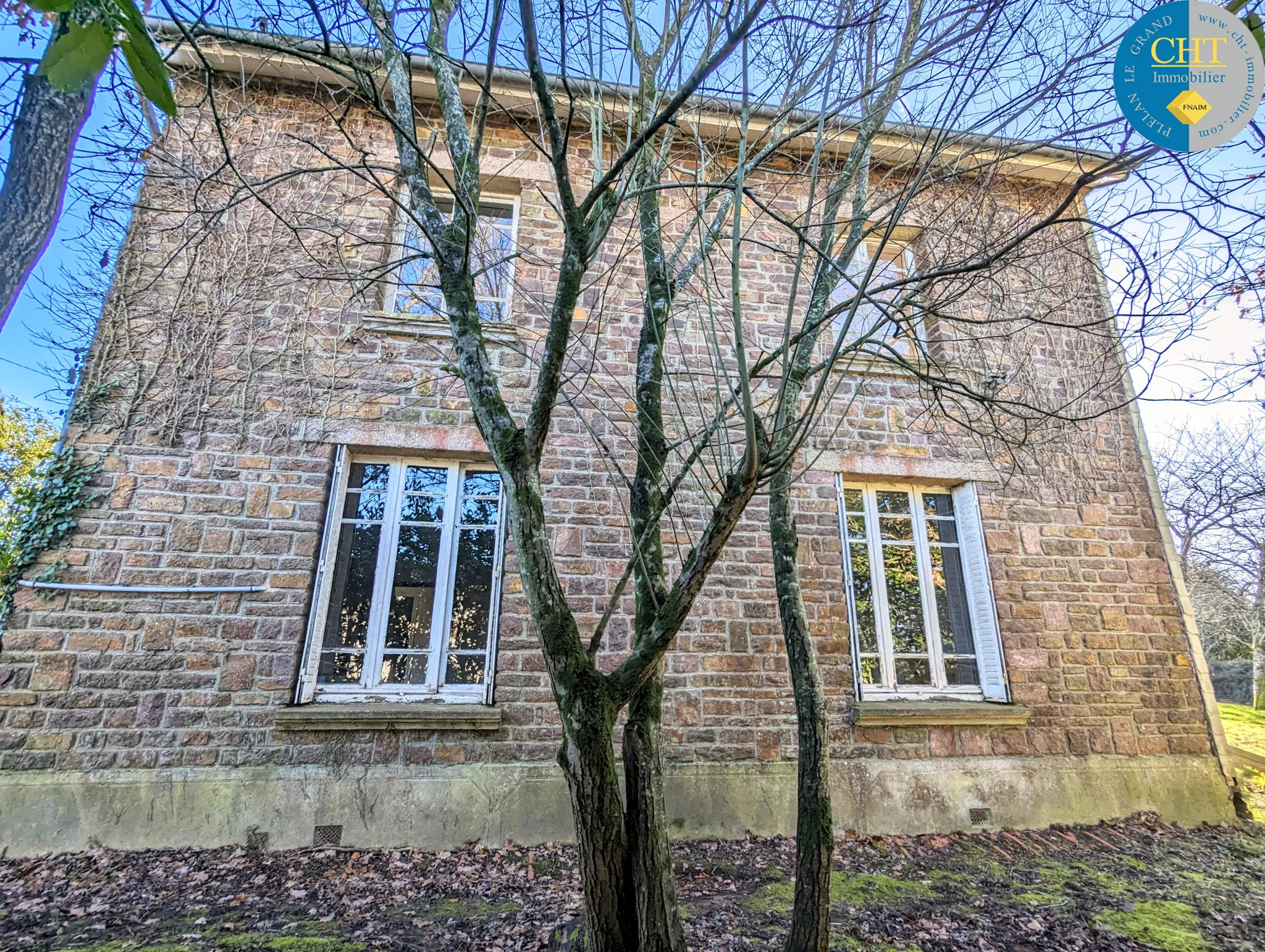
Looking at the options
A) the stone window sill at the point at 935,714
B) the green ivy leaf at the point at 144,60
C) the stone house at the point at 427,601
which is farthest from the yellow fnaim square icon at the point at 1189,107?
the stone window sill at the point at 935,714

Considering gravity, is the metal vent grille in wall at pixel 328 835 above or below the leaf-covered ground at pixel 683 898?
above

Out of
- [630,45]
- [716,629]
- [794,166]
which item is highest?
[794,166]

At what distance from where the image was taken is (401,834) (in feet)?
12.2

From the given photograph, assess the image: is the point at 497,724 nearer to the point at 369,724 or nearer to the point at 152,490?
the point at 369,724

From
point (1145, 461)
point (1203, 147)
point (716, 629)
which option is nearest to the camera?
point (1203, 147)

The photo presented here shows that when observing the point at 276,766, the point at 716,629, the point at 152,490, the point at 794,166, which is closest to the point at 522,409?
the point at 716,629

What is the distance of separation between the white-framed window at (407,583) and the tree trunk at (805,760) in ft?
7.33

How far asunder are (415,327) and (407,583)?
2001 mm

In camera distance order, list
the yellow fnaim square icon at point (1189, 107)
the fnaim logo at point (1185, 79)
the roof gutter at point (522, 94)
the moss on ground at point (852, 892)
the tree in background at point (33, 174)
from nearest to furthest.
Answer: the tree in background at point (33, 174) → the fnaim logo at point (1185, 79) → the yellow fnaim square icon at point (1189, 107) → the moss on ground at point (852, 892) → the roof gutter at point (522, 94)

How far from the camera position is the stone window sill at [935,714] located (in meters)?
4.27

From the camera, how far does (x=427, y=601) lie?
4.22 meters

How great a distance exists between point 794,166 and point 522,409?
134 inches

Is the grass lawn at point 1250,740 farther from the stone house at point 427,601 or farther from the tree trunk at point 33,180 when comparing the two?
the tree trunk at point 33,180

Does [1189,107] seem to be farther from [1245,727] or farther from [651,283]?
[1245,727]
